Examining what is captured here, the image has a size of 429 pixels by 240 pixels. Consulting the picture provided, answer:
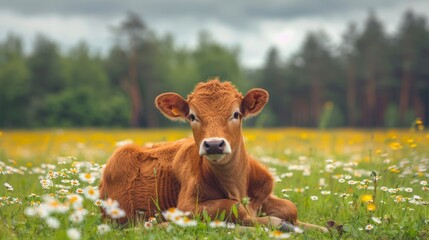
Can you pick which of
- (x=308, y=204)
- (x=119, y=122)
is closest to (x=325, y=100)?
(x=119, y=122)

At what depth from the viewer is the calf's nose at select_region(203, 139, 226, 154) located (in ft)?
17.7

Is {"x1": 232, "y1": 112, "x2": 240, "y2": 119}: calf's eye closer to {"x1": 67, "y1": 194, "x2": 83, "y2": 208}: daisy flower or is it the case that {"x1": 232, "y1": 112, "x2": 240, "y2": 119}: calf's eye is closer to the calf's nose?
the calf's nose

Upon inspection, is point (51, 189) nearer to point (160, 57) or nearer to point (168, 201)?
point (168, 201)

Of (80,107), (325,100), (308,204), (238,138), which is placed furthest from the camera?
(325,100)

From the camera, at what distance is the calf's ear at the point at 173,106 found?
21.8ft

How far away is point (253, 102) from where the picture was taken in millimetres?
6605

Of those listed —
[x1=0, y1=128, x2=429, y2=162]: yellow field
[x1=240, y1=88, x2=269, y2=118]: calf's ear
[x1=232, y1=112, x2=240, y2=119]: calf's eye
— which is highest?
[x1=240, y1=88, x2=269, y2=118]: calf's ear

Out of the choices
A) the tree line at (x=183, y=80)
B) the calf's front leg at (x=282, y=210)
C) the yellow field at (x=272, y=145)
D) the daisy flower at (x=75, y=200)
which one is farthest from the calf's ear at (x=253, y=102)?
the tree line at (x=183, y=80)

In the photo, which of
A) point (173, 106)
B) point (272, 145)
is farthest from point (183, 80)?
point (173, 106)

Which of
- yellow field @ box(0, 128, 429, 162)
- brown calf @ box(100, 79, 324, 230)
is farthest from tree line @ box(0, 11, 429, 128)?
brown calf @ box(100, 79, 324, 230)

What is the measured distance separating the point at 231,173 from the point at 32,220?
2.36m

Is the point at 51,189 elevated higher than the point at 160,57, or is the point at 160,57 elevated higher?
the point at 160,57

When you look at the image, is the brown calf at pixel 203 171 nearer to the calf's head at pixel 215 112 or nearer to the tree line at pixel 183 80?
the calf's head at pixel 215 112

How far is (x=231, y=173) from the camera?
638cm
